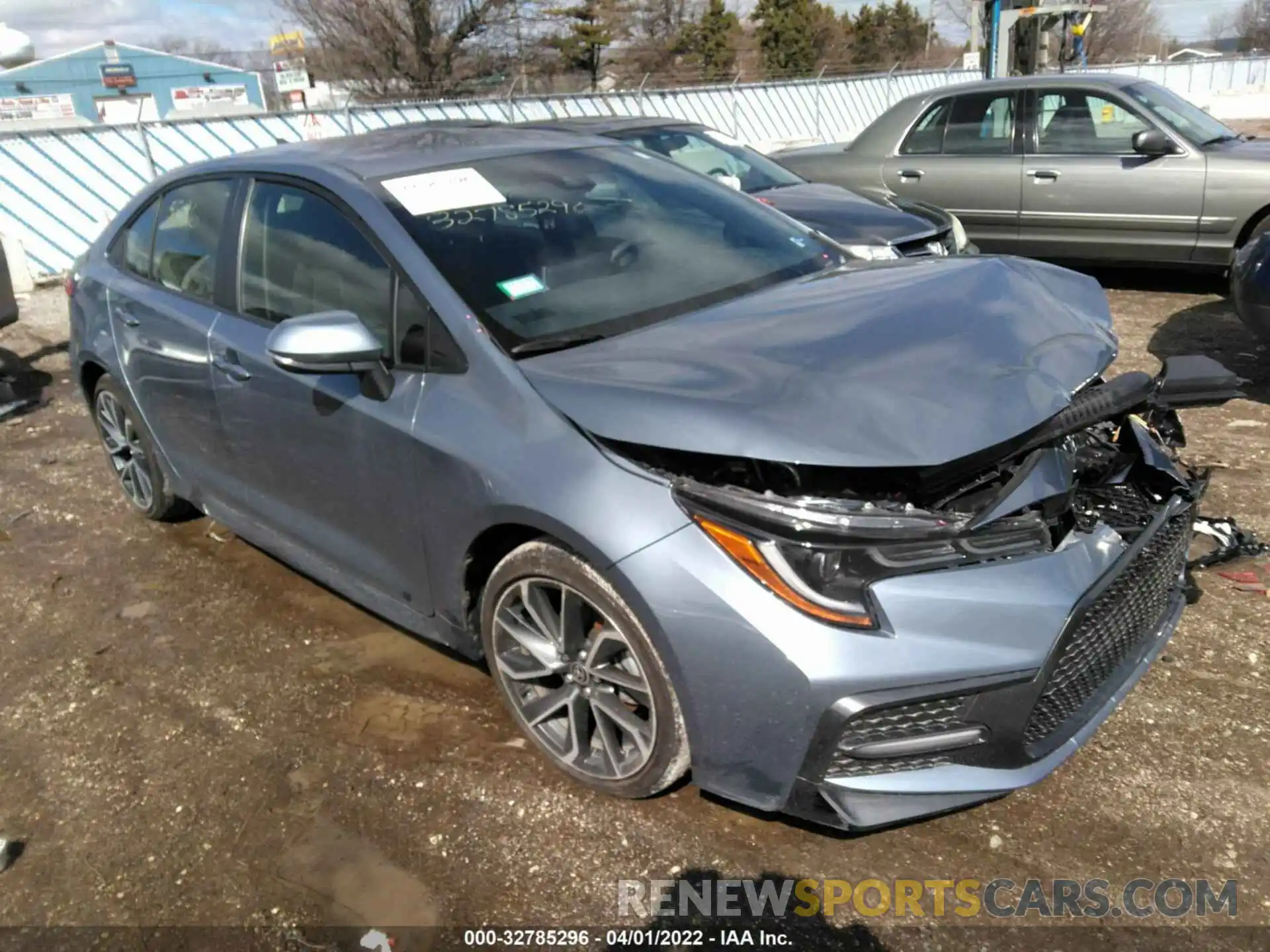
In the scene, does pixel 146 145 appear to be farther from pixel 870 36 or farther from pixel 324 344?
pixel 870 36

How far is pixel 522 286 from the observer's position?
115 inches

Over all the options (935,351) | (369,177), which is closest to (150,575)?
(369,177)

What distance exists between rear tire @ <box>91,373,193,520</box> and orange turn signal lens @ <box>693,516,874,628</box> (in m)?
3.08

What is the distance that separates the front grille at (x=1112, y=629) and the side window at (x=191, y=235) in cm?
309

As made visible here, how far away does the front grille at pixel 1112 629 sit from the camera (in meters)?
2.31

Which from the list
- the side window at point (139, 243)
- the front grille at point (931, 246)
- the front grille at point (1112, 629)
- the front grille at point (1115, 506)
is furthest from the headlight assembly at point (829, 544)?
the front grille at point (931, 246)

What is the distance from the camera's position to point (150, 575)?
4391 mm

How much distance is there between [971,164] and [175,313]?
6.52 m

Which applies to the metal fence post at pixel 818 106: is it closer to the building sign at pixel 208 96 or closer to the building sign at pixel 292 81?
the building sign at pixel 292 81

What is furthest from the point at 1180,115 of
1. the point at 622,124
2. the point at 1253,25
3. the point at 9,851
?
the point at 1253,25

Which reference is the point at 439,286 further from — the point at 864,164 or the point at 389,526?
the point at 864,164

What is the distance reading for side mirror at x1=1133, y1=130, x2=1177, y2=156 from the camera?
7.25 metres

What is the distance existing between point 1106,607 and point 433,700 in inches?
81.0

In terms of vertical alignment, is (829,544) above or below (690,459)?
below
